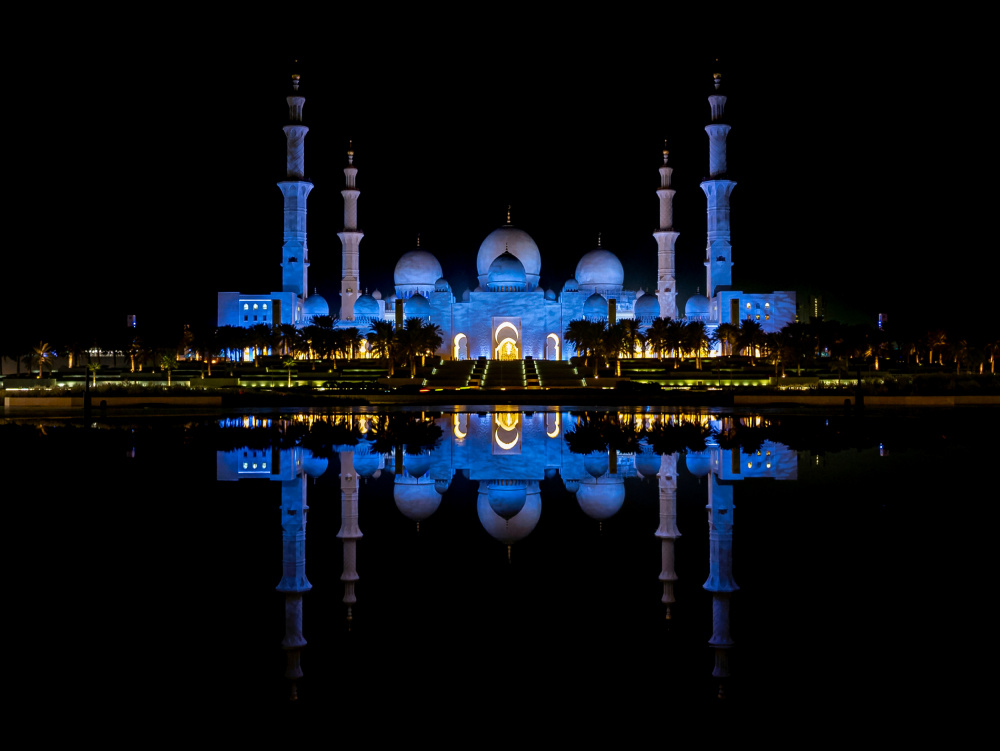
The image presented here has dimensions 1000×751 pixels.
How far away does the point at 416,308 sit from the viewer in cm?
5556

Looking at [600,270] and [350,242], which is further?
[600,270]

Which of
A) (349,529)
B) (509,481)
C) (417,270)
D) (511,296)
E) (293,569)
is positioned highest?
(417,270)

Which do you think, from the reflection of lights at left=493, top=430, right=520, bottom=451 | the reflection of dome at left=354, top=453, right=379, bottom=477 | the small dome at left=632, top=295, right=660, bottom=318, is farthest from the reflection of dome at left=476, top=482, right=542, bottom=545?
the small dome at left=632, top=295, right=660, bottom=318

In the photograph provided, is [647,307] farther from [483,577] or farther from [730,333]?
[483,577]

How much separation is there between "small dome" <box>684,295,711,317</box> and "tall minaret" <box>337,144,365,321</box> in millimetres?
20236

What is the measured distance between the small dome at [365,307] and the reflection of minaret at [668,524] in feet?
147

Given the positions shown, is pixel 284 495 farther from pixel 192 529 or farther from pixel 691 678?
pixel 691 678

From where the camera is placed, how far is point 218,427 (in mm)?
19406

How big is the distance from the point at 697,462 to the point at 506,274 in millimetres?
43624

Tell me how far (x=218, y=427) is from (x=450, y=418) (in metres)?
5.43

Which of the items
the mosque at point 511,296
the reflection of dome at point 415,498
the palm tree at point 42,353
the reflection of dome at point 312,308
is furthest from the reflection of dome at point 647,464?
the reflection of dome at point 312,308

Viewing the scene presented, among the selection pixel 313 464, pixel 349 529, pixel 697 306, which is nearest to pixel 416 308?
pixel 697 306

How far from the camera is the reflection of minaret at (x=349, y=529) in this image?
6363 mm

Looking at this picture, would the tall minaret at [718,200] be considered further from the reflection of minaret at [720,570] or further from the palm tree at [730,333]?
the reflection of minaret at [720,570]
